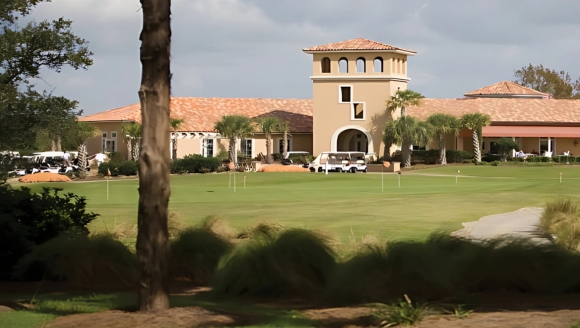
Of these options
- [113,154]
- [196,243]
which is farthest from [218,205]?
[113,154]

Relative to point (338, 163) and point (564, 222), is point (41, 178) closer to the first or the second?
point (338, 163)

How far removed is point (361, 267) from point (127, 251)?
3.64 metres

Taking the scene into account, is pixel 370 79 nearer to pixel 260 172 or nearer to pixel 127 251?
pixel 260 172

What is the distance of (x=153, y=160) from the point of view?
927cm

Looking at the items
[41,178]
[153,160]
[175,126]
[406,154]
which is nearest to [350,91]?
[406,154]

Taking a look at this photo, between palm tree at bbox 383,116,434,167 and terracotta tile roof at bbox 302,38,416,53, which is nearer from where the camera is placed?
palm tree at bbox 383,116,434,167

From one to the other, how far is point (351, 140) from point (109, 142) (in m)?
19.8

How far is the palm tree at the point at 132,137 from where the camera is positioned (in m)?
66.8

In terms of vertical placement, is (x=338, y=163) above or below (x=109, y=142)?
below

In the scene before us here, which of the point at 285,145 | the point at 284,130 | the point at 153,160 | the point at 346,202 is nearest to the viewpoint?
the point at 153,160

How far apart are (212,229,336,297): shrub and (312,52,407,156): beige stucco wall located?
61.2m

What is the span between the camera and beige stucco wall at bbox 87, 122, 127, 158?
239 ft

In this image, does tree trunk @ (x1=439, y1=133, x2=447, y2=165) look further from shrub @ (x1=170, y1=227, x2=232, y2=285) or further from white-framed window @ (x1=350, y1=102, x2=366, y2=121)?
shrub @ (x1=170, y1=227, x2=232, y2=285)

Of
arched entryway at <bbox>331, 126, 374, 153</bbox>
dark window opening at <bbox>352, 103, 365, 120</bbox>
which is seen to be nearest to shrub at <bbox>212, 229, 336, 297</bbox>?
arched entryway at <bbox>331, 126, 374, 153</bbox>
